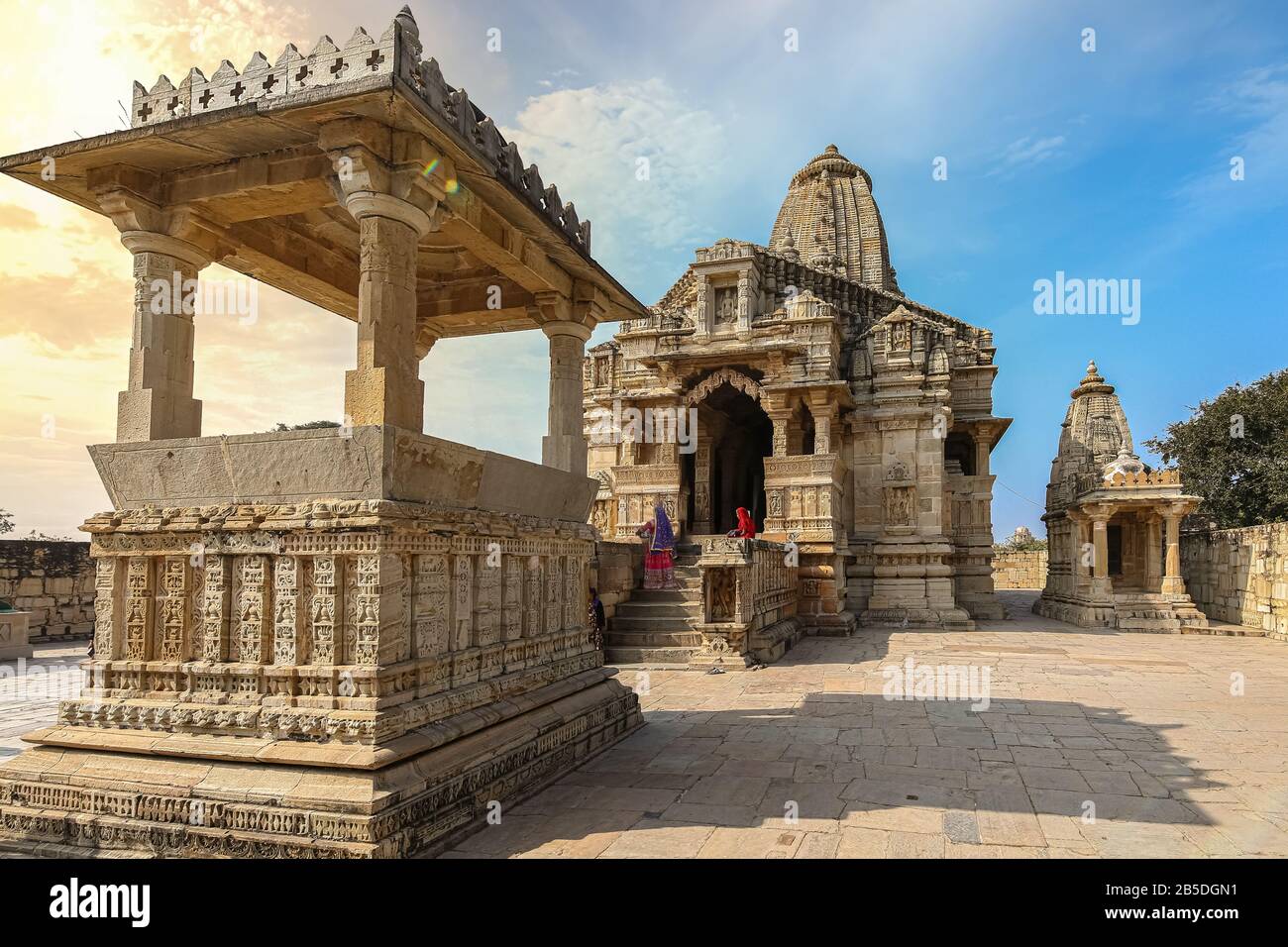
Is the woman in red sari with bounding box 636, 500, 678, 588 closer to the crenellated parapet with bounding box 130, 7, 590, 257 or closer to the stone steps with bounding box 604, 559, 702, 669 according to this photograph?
the stone steps with bounding box 604, 559, 702, 669

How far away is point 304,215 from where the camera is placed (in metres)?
6.53

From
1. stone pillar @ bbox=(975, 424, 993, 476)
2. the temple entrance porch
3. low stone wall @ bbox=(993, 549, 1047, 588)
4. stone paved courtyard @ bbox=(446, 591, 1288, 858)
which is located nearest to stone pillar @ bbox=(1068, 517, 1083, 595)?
stone pillar @ bbox=(975, 424, 993, 476)

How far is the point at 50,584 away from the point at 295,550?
45.0 feet

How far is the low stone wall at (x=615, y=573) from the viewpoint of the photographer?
13.5 m

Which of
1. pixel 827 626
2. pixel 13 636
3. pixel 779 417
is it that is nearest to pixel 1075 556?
pixel 827 626

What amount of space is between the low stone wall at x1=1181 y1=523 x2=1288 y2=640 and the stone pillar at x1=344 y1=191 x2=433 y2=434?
1912 cm

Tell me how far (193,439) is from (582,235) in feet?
12.4

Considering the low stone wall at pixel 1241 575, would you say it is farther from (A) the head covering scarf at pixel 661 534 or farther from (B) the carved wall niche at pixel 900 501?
(A) the head covering scarf at pixel 661 534

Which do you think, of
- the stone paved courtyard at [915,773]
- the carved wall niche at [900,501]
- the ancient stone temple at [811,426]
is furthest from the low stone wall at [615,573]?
the carved wall niche at [900,501]

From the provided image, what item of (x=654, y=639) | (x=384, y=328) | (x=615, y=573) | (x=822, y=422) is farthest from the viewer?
(x=822, y=422)

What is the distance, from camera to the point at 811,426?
20.0m

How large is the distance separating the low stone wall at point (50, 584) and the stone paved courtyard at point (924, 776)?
38.9 ft

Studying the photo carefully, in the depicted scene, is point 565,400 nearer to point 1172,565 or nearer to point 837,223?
point 1172,565

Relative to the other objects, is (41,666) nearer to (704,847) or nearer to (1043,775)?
(704,847)
